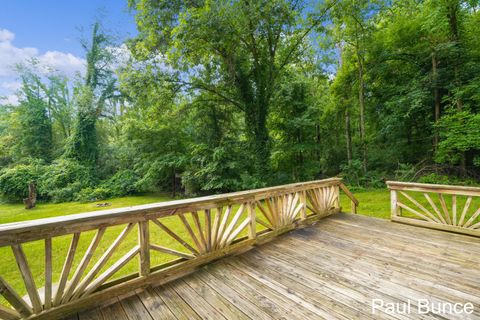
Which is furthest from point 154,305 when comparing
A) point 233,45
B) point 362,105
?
point 362,105

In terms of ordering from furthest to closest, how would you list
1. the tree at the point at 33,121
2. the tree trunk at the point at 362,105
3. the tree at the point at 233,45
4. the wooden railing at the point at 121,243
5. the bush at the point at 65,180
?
the tree at the point at 33,121 → the bush at the point at 65,180 → the tree trunk at the point at 362,105 → the tree at the point at 233,45 → the wooden railing at the point at 121,243

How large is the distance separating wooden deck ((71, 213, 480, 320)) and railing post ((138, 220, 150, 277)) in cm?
20

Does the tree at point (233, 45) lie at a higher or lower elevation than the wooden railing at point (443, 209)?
higher

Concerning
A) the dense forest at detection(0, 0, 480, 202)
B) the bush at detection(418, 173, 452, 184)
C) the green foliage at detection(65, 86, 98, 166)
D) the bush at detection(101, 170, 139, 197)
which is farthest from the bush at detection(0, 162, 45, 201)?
the bush at detection(418, 173, 452, 184)

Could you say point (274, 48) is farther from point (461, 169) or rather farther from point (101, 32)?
point (101, 32)

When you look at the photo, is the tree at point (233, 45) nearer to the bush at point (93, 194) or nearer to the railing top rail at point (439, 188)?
the railing top rail at point (439, 188)

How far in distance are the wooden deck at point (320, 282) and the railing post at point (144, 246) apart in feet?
0.64

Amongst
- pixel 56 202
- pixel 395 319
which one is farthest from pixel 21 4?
pixel 395 319

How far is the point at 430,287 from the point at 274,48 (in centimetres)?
908

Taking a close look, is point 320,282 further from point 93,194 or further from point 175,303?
point 93,194

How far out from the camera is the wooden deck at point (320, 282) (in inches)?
73.1

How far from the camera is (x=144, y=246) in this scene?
2248 millimetres

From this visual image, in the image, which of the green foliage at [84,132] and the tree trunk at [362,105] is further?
the green foliage at [84,132]

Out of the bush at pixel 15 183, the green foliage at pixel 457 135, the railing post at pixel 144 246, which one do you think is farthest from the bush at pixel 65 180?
the green foliage at pixel 457 135
